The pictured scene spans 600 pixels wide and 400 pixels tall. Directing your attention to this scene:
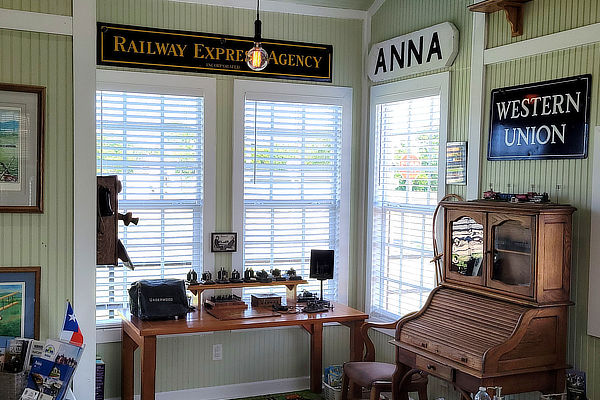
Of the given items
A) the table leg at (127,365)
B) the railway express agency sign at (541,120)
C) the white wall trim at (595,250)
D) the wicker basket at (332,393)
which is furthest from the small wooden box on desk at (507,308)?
the table leg at (127,365)

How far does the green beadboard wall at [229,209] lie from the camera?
5.04 meters

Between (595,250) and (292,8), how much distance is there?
2977 millimetres

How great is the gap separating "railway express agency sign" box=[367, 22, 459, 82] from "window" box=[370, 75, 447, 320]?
0.34 ft

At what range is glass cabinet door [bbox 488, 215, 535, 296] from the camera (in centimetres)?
364

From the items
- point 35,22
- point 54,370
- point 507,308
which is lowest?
point 54,370

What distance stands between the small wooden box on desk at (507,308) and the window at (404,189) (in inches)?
35.2

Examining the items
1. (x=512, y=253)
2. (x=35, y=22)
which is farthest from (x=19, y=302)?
(x=512, y=253)

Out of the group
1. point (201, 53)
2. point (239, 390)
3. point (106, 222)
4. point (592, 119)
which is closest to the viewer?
point (592, 119)

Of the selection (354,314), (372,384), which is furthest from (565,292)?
(354,314)

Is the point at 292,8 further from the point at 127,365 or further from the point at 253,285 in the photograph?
the point at 127,365

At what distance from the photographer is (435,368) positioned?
3.86 m

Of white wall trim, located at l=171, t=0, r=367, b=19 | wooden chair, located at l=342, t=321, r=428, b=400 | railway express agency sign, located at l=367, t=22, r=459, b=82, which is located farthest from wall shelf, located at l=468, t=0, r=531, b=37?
wooden chair, located at l=342, t=321, r=428, b=400

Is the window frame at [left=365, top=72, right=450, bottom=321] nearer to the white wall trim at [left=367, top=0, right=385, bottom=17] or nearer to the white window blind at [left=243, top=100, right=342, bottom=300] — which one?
the white window blind at [left=243, top=100, right=342, bottom=300]

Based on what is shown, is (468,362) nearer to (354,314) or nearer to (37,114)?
(354,314)
